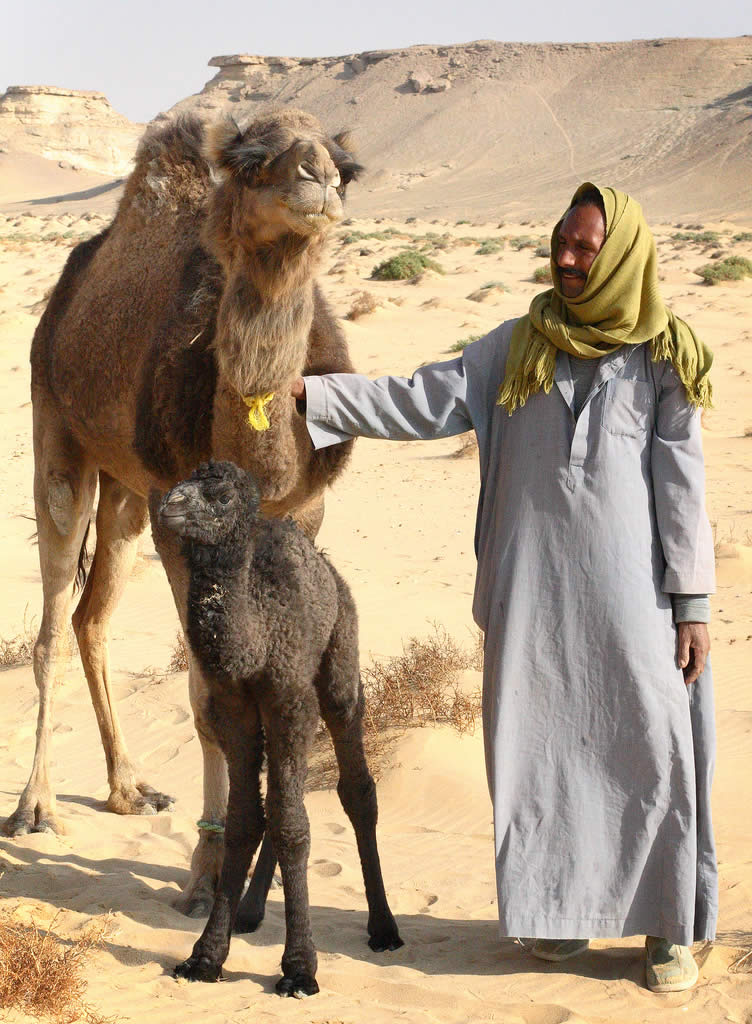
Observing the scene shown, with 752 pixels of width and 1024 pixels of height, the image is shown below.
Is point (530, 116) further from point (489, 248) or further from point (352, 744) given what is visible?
point (352, 744)

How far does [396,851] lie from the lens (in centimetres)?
514

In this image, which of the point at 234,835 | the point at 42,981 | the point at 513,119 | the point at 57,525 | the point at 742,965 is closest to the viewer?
the point at 42,981

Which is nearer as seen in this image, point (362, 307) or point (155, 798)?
point (155, 798)

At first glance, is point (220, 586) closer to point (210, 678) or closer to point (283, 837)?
point (210, 678)

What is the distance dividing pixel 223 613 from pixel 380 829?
2436mm

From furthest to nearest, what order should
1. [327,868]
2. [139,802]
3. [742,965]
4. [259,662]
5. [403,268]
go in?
[403,268] → [139,802] → [327,868] → [742,965] → [259,662]

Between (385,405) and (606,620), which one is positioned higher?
(385,405)

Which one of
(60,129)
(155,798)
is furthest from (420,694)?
(60,129)

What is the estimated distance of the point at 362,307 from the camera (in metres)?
20.7

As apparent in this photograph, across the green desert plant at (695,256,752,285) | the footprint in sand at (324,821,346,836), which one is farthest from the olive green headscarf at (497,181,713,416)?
the green desert plant at (695,256,752,285)

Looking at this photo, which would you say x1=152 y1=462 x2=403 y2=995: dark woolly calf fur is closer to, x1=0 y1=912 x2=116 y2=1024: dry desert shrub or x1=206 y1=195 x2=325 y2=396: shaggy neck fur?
x1=0 y1=912 x2=116 y2=1024: dry desert shrub

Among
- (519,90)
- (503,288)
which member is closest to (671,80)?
(519,90)

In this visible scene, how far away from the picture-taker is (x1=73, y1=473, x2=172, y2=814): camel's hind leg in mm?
6008

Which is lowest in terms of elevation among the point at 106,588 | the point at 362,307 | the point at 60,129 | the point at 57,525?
the point at 106,588
